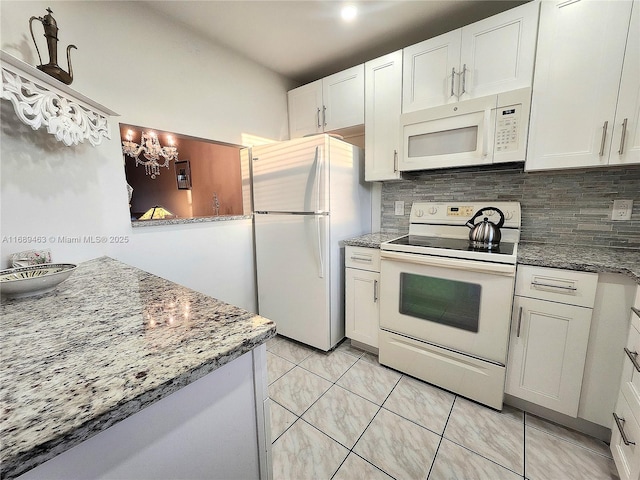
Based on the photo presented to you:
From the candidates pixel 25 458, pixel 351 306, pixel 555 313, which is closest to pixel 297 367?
pixel 351 306

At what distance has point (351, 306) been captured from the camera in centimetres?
212


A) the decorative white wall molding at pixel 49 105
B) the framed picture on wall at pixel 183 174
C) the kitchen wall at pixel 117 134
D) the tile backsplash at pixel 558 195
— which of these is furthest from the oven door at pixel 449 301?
the framed picture on wall at pixel 183 174

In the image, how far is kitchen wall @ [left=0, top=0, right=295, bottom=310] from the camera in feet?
4.09

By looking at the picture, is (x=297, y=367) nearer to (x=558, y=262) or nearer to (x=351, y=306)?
(x=351, y=306)

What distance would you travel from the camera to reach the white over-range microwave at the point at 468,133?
5.20 ft

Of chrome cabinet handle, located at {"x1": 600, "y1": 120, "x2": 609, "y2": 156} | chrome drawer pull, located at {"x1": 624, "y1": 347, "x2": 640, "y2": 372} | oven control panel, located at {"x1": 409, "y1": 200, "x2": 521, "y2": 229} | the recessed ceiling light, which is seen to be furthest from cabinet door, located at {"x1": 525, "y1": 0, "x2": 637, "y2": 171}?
the recessed ceiling light

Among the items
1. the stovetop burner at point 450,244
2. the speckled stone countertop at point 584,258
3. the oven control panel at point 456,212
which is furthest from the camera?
the oven control panel at point 456,212

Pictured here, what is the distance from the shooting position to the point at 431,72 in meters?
1.83

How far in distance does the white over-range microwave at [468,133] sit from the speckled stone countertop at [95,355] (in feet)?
5.61

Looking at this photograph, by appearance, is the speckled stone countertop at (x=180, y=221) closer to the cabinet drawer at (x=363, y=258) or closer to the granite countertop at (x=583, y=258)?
the cabinet drawer at (x=363, y=258)

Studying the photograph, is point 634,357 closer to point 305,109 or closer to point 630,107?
point 630,107

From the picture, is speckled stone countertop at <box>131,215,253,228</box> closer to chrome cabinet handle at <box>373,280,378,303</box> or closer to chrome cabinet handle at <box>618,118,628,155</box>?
chrome cabinet handle at <box>373,280,378,303</box>

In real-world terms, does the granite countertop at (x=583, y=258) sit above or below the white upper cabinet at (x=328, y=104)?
below

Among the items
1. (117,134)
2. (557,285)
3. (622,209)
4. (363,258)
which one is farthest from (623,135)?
(117,134)
